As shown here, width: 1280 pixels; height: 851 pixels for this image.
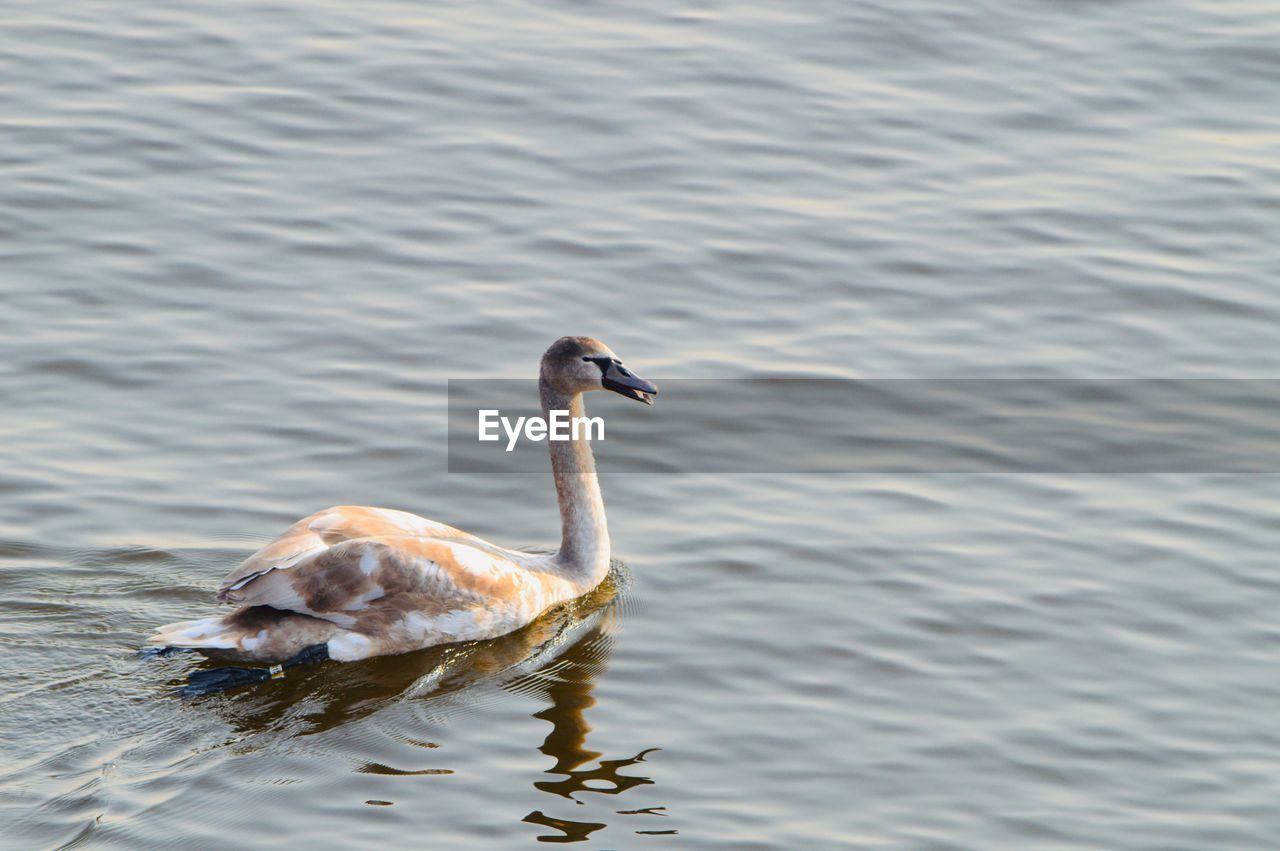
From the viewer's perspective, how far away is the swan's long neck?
36.5 feet

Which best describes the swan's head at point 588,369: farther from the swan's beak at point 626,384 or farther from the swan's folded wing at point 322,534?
the swan's folded wing at point 322,534

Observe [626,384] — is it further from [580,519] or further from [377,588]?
A: [377,588]

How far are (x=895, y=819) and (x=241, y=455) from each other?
5094 mm

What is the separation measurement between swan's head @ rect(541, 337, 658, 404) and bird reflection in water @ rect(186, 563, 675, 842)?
119cm

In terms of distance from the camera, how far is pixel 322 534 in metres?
10.5

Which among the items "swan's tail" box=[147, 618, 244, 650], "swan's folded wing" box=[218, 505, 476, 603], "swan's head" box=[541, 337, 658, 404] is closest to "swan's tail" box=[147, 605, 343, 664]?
"swan's tail" box=[147, 618, 244, 650]

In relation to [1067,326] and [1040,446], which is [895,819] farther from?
[1067,326]

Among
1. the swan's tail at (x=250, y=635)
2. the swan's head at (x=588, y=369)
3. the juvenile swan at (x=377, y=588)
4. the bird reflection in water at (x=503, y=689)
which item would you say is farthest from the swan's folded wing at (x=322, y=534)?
the swan's head at (x=588, y=369)

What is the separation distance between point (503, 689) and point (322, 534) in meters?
1.30

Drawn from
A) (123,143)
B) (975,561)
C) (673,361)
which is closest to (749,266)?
(673,361)

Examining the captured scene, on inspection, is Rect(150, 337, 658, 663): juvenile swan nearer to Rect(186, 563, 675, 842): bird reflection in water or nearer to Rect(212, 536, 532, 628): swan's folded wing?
Rect(212, 536, 532, 628): swan's folded wing

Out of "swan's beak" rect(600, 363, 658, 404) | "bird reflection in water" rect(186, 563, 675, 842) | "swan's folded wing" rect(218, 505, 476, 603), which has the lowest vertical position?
"bird reflection in water" rect(186, 563, 675, 842)

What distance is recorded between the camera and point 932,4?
19.7m

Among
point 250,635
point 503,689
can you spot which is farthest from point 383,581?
point 503,689
